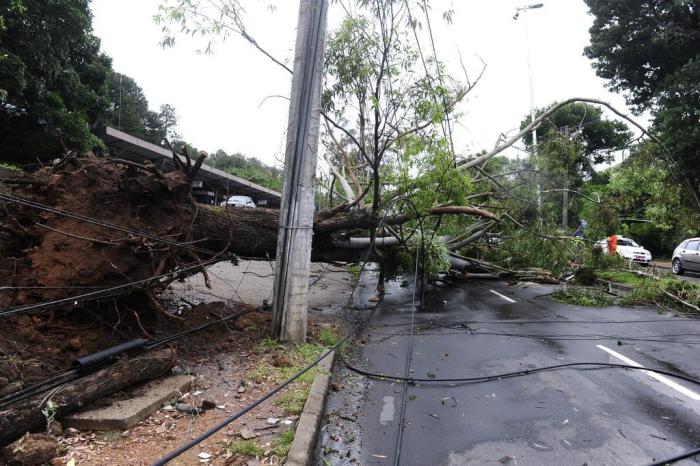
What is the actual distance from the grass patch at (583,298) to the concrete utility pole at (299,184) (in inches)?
304

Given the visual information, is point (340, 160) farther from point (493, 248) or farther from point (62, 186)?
point (62, 186)

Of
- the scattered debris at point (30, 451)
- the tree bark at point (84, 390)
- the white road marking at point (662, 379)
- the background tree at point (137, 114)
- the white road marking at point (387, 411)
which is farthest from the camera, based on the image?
the background tree at point (137, 114)

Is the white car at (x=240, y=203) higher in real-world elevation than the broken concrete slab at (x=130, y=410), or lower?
higher

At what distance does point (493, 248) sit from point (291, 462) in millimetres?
11772

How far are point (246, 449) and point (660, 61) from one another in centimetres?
Result: 1900

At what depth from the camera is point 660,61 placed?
15867 millimetres

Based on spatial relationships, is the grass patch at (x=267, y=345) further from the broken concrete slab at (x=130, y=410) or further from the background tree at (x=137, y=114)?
the background tree at (x=137, y=114)

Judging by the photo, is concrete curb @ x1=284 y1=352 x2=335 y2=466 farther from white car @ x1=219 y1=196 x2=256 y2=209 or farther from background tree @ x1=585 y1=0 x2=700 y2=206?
background tree @ x1=585 y1=0 x2=700 y2=206

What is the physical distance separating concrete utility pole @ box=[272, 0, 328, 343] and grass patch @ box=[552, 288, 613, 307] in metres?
7.72

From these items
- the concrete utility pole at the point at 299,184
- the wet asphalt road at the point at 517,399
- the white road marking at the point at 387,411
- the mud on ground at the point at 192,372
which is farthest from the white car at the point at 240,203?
the white road marking at the point at 387,411

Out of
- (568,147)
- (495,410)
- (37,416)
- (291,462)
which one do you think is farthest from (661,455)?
(568,147)

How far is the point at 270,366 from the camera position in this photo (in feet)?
16.0

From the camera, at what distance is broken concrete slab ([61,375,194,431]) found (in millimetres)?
3229

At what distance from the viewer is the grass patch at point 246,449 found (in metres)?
3.07
